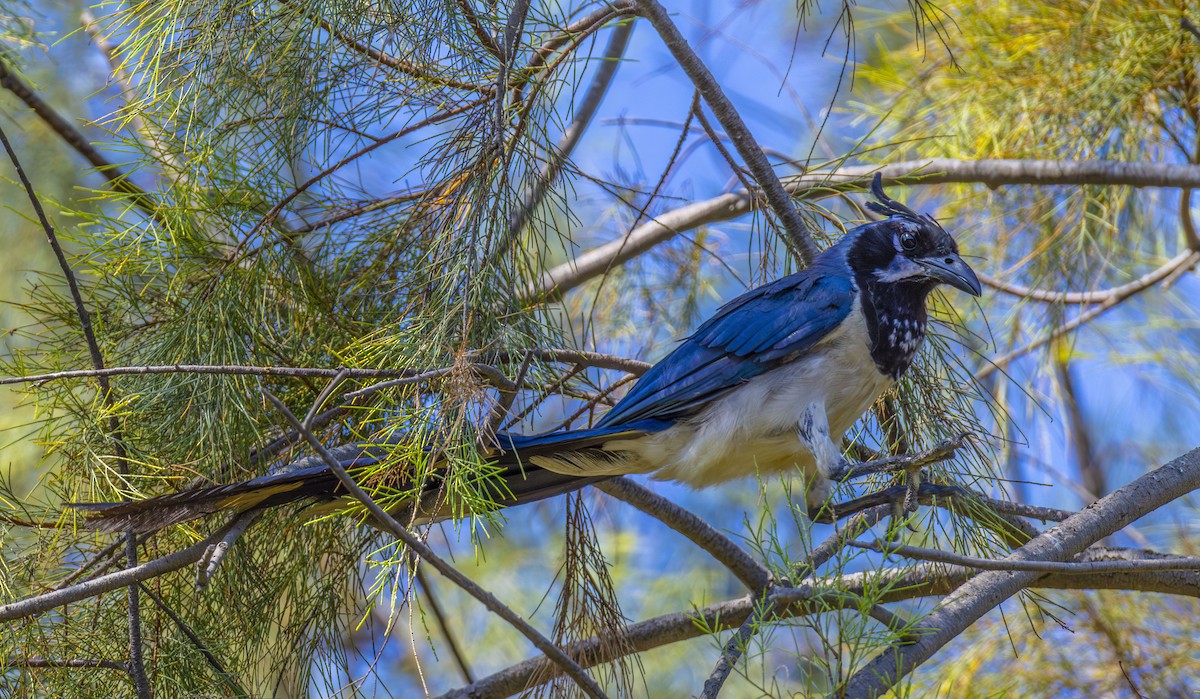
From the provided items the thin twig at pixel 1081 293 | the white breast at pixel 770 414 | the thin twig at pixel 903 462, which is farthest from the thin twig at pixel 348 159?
the thin twig at pixel 1081 293

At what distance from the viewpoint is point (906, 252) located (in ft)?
9.20

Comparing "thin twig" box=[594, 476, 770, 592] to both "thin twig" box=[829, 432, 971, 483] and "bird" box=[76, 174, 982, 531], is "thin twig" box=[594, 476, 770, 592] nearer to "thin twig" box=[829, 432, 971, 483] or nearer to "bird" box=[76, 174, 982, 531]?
"bird" box=[76, 174, 982, 531]

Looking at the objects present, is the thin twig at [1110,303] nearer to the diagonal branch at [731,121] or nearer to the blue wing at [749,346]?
the blue wing at [749,346]

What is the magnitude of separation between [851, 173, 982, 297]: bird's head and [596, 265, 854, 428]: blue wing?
4.2 inches

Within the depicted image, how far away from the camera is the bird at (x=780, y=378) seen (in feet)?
8.60

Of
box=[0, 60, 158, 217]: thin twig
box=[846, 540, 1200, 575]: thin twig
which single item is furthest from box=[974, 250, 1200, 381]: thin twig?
box=[0, 60, 158, 217]: thin twig

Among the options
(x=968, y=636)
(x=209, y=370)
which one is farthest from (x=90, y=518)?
(x=968, y=636)

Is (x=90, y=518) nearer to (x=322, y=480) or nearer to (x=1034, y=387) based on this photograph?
(x=322, y=480)

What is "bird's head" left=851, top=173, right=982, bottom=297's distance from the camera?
277 cm

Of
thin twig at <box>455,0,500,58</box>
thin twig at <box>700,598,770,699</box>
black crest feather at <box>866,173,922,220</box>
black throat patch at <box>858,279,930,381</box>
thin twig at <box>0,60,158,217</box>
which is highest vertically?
thin twig at <box>0,60,158,217</box>

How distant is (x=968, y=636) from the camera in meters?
3.94

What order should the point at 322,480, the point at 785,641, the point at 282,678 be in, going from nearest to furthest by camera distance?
the point at 322,480 < the point at 282,678 < the point at 785,641

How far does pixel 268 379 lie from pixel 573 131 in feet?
5.83

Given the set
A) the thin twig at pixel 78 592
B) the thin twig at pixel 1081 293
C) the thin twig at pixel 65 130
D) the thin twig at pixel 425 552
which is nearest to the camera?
the thin twig at pixel 425 552
